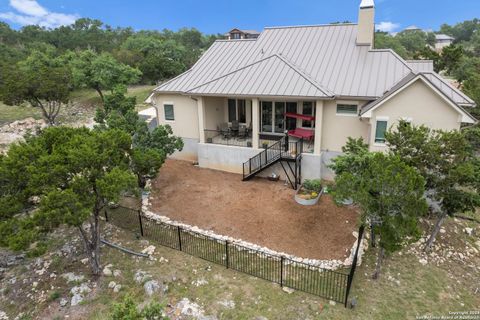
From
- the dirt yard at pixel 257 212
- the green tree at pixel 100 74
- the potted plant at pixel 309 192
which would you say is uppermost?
the green tree at pixel 100 74

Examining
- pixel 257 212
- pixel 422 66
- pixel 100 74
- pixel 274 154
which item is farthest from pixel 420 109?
pixel 100 74

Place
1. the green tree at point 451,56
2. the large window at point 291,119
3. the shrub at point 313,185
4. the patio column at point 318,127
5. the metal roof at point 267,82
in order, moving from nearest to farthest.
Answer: the shrub at point 313,185, the patio column at point 318,127, the metal roof at point 267,82, the large window at point 291,119, the green tree at point 451,56

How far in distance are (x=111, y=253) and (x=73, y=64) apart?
107 ft

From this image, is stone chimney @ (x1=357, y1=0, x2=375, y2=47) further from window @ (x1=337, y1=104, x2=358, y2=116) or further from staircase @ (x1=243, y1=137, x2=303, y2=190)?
staircase @ (x1=243, y1=137, x2=303, y2=190)

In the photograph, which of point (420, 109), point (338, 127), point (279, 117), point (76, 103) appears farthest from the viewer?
point (76, 103)

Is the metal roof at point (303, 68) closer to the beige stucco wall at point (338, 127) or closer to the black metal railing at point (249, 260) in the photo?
the beige stucco wall at point (338, 127)

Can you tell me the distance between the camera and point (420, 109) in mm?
13781

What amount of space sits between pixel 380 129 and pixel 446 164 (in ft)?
15.3

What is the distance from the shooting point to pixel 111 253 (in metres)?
11.5

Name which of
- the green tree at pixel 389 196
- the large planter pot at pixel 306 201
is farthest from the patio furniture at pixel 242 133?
the green tree at pixel 389 196

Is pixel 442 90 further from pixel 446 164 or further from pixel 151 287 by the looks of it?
pixel 151 287

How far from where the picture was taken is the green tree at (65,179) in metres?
8.26

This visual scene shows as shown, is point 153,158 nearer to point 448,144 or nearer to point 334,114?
→ point 334,114

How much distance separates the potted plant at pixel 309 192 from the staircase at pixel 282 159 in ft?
2.62
